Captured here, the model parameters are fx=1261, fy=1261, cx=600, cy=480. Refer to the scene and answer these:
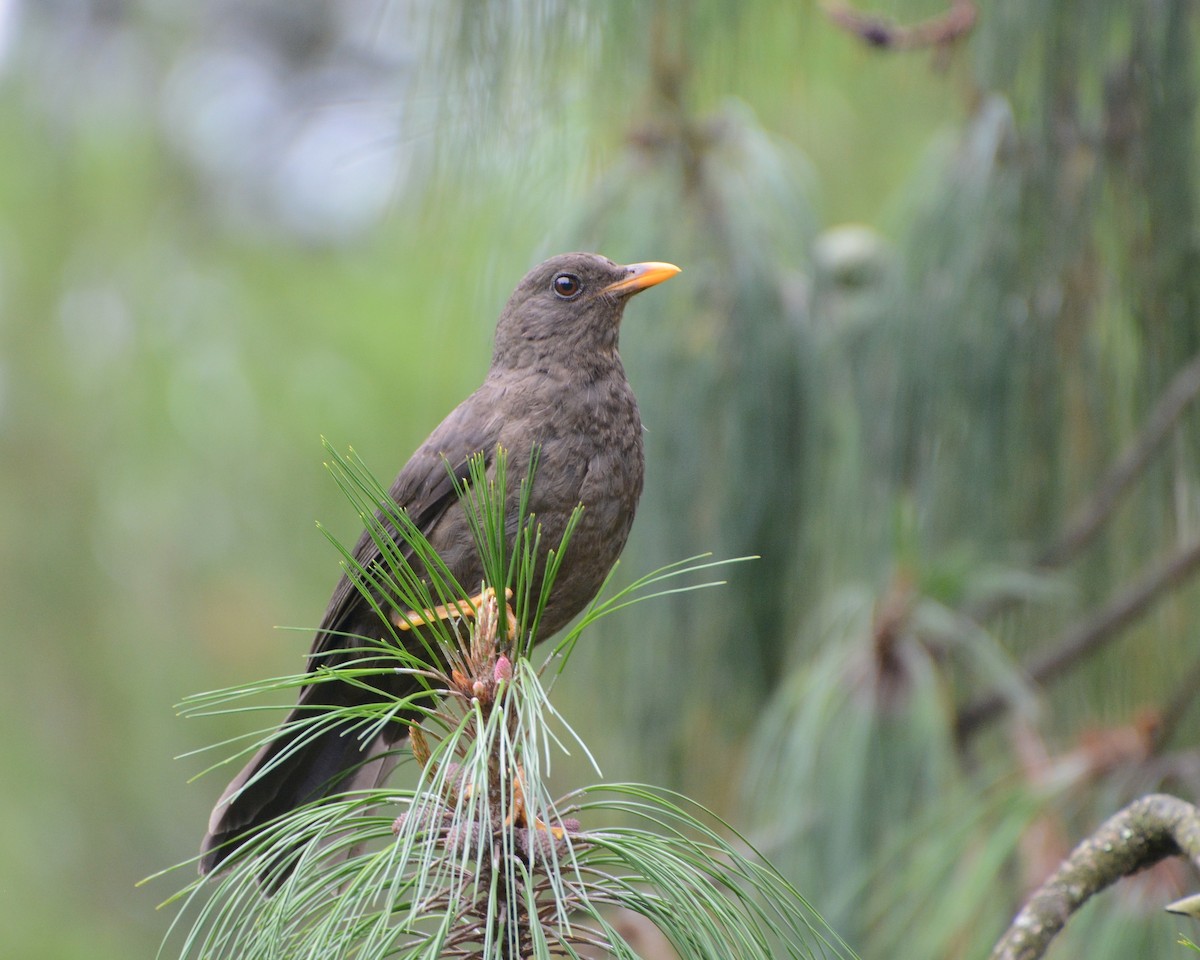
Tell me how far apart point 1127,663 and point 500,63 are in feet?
7.18

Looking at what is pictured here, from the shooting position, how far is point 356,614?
2330 millimetres

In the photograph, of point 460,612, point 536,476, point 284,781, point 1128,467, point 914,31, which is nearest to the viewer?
point 460,612

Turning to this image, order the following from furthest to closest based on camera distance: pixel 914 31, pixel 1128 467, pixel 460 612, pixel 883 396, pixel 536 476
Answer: pixel 883 396 < pixel 1128 467 < pixel 914 31 < pixel 536 476 < pixel 460 612

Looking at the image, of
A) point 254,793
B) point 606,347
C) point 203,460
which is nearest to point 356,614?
point 254,793

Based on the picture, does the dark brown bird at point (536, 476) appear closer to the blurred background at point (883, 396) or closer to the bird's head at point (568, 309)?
A: the bird's head at point (568, 309)

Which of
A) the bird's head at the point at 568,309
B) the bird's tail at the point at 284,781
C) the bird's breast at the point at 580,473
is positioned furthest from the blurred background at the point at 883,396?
the bird's tail at the point at 284,781

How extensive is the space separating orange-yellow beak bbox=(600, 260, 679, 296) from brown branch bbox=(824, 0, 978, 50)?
849 mm

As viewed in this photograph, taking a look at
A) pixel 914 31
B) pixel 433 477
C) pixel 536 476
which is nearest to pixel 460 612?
pixel 536 476

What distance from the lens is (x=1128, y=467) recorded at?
3.09 m

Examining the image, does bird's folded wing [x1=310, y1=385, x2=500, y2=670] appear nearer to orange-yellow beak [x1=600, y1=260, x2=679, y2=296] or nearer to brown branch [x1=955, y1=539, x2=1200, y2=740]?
orange-yellow beak [x1=600, y1=260, x2=679, y2=296]

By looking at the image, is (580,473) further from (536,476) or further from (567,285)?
(567,285)

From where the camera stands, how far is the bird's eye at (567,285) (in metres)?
2.51

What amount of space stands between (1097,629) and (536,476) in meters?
1.76

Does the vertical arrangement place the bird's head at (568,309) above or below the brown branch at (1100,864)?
above
